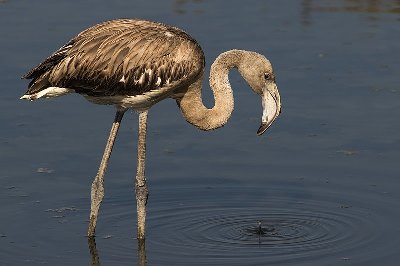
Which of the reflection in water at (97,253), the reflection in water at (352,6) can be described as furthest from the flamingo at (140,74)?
the reflection in water at (352,6)

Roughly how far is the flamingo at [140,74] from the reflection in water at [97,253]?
0.11m

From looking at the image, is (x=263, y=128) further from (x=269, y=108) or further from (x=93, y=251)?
(x=93, y=251)

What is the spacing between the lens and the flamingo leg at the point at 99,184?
40.3 feet

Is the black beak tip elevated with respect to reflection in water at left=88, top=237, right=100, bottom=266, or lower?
elevated

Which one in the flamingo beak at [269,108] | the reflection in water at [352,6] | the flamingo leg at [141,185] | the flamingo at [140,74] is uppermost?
the flamingo at [140,74]

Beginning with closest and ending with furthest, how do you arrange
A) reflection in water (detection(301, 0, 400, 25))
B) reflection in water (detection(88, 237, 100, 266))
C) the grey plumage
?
reflection in water (detection(88, 237, 100, 266))
the grey plumage
reflection in water (detection(301, 0, 400, 25))

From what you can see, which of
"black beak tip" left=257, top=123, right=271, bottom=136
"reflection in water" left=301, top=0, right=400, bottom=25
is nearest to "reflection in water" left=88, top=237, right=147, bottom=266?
"black beak tip" left=257, top=123, right=271, bottom=136

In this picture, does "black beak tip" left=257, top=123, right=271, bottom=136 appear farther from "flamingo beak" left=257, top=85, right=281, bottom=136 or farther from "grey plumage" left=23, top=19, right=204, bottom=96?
"grey plumage" left=23, top=19, right=204, bottom=96

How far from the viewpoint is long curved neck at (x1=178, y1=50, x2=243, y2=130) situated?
40.2ft

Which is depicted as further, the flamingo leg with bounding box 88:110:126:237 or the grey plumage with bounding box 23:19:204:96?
the flamingo leg with bounding box 88:110:126:237

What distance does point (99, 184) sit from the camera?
12.4 meters

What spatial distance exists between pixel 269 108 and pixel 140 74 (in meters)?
1.29

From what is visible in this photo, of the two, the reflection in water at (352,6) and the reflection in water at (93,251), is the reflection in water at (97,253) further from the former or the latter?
the reflection in water at (352,6)

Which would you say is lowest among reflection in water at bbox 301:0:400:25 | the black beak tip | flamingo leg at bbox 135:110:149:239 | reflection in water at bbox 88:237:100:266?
reflection in water at bbox 301:0:400:25
